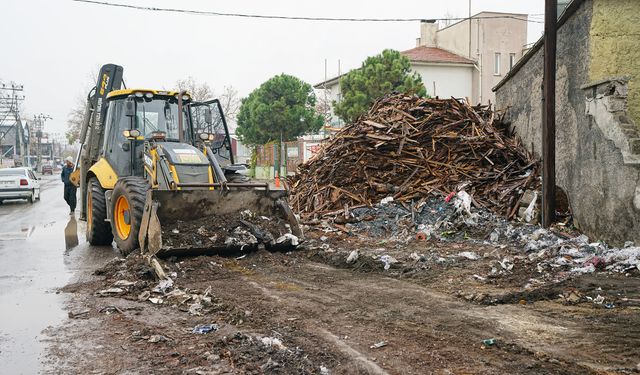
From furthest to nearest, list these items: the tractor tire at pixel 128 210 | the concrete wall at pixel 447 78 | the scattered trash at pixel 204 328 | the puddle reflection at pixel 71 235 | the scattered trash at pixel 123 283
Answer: the concrete wall at pixel 447 78
the puddle reflection at pixel 71 235
the tractor tire at pixel 128 210
the scattered trash at pixel 123 283
the scattered trash at pixel 204 328

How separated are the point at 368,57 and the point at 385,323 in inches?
990

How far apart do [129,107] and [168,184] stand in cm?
253

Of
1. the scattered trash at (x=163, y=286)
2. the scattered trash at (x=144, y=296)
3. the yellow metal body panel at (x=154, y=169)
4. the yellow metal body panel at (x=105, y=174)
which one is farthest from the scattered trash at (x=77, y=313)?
the yellow metal body panel at (x=105, y=174)

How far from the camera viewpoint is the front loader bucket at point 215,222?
28.4 ft

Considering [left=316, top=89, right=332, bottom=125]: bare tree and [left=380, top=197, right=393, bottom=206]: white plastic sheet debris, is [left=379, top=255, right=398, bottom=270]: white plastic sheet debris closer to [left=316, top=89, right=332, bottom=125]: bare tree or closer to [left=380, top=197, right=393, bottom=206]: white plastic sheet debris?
[left=380, top=197, right=393, bottom=206]: white plastic sheet debris

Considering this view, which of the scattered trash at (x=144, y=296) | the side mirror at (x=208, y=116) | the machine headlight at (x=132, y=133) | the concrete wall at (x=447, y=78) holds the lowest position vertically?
the scattered trash at (x=144, y=296)

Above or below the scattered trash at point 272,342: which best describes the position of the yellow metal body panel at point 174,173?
above

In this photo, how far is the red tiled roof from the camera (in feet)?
131

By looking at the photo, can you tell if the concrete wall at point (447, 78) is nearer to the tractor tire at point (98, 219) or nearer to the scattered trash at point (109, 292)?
the tractor tire at point (98, 219)

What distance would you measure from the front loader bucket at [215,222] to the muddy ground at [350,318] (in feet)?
0.78

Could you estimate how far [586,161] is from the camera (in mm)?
9898

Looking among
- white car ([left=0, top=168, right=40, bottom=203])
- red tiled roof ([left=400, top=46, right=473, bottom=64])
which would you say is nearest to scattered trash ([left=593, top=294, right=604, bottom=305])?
white car ([left=0, top=168, right=40, bottom=203])

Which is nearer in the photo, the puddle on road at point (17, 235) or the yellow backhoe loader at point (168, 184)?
the yellow backhoe loader at point (168, 184)

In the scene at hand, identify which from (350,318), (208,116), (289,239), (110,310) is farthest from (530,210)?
(110,310)
